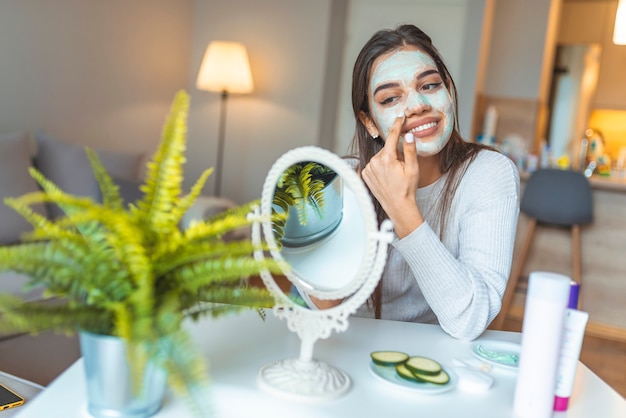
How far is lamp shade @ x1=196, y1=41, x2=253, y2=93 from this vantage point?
4.19 m

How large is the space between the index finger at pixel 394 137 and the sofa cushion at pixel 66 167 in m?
2.09

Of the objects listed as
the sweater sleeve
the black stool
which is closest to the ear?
the sweater sleeve

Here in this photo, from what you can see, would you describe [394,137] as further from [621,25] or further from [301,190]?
[621,25]

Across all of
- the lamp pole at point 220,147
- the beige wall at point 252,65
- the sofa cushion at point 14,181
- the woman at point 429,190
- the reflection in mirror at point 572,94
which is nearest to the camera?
the woman at point 429,190

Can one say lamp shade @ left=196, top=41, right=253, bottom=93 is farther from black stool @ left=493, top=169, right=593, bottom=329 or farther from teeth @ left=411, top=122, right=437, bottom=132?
teeth @ left=411, top=122, right=437, bottom=132

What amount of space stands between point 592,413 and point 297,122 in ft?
12.3

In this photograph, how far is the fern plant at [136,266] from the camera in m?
0.64

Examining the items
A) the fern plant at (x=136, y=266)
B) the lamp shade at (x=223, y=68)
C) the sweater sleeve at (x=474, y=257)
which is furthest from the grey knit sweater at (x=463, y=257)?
the lamp shade at (x=223, y=68)

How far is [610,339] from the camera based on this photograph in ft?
11.7

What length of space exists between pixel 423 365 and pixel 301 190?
0.31 meters

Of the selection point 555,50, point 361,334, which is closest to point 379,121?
point 361,334

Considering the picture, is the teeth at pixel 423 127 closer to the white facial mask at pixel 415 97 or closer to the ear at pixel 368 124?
the white facial mask at pixel 415 97

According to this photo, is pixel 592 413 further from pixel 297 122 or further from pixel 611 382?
pixel 297 122

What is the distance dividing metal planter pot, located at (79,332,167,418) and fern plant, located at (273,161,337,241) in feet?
0.99
